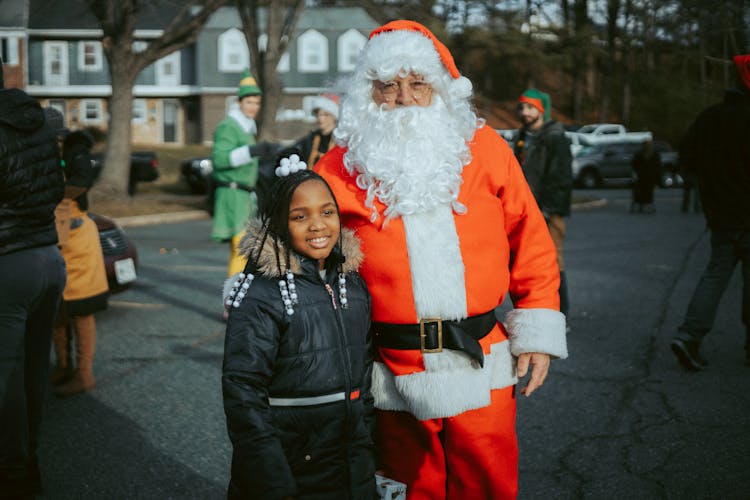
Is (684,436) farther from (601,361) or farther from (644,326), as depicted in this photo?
(644,326)

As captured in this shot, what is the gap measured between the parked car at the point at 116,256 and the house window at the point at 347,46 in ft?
122

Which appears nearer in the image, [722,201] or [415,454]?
[415,454]

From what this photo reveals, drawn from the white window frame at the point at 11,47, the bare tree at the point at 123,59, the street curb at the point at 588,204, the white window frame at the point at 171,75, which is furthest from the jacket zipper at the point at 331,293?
the white window frame at the point at 11,47

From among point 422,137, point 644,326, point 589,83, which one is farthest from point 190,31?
point 589,83

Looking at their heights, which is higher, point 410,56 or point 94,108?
point 94,108

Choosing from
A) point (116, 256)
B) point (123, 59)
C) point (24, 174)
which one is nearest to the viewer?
point (24, 174)

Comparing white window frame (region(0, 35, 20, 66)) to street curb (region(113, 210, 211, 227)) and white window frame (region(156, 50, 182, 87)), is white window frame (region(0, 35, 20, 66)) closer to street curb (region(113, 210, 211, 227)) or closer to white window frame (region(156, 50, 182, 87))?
white window frame (region(156, 50, 182, 87))

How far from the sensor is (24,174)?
353 cm

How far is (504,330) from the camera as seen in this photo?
291 centimetres

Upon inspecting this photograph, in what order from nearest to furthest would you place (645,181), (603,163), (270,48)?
(645,181) < (270,48) < (603,163)

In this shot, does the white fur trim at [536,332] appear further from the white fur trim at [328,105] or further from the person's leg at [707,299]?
the white fur trim at [328,105]

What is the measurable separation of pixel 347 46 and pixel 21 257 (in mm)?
42117

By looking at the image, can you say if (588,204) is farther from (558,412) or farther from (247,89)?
(558,412)

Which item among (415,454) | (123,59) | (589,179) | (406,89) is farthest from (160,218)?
(589,179)
